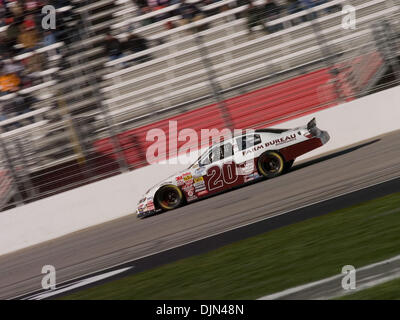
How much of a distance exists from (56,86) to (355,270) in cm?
1300

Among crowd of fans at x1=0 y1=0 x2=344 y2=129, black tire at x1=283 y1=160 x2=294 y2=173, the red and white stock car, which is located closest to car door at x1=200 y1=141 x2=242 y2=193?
the red and white stock car

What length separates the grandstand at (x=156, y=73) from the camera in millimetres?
16250

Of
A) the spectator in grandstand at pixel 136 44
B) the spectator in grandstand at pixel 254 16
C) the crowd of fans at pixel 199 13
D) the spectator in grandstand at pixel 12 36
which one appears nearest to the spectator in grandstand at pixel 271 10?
the crowd of fans at pixel 199 13

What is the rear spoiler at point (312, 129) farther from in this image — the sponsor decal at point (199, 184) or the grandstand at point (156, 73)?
the grandstand at point (156, 73)

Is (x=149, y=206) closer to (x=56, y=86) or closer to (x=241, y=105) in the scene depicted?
(x=241, y=105)

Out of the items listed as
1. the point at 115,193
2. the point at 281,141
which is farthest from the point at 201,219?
the point at 115,193

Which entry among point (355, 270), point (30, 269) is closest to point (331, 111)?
point (30, 269)

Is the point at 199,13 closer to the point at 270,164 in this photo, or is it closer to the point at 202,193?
the point at 270,164

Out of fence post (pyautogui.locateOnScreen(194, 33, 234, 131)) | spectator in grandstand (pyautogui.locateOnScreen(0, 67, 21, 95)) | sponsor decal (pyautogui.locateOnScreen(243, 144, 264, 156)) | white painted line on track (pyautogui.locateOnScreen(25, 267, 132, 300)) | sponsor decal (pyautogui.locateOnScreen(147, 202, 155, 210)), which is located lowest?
white painted line on track (pyautogui.locateOnScreen(25, 267, 132, 300))

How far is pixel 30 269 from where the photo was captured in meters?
11.7

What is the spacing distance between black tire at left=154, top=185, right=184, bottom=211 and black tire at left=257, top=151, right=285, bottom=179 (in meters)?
1.70

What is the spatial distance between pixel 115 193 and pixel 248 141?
3545 millimetres

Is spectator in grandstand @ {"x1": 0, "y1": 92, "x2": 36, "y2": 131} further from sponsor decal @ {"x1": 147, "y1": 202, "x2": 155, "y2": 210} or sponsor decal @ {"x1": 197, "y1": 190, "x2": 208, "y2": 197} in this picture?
sponsor decal @ {"x1": 197, "y1": 190, "x2": 208, "y2": 197}

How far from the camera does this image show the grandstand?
16250 mm
